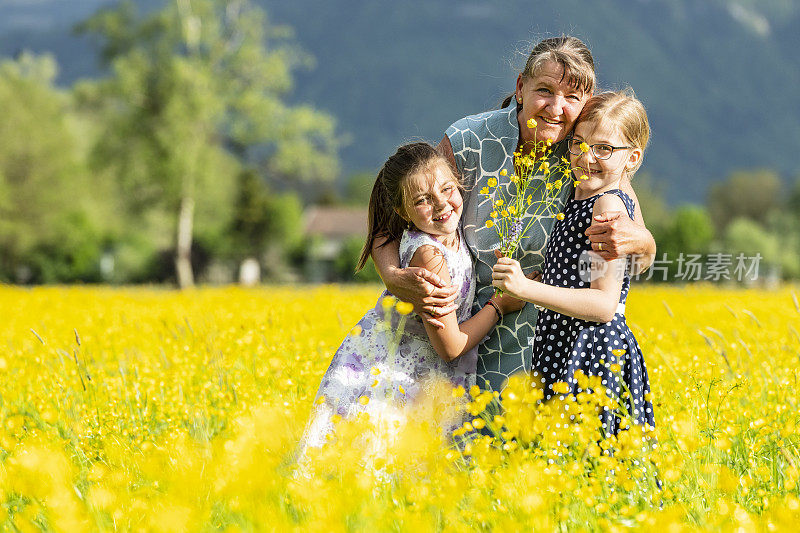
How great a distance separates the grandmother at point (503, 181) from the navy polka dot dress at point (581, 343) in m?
0.18

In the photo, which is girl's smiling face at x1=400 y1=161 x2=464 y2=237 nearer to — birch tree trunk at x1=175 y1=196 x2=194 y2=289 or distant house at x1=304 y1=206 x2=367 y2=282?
birch tree trunk at x1=175 y1=196 x2=194 y2=289

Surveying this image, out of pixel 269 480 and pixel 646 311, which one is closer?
pixel 269 480

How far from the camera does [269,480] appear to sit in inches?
82.7

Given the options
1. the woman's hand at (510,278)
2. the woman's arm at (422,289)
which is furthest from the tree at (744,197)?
the woman's hand at (510,278)

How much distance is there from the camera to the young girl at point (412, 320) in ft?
11.0

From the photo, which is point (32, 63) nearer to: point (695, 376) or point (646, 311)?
point (646, 311)

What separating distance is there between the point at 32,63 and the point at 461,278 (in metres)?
47.7

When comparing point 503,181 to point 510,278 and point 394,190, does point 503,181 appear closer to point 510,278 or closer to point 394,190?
point 394,190

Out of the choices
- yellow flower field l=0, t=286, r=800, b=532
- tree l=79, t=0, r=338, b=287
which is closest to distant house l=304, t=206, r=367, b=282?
tree l=79, t=0, r=338, b=287

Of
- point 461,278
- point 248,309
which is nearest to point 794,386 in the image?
point 461,278

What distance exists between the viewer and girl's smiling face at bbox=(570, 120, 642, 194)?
3.25m

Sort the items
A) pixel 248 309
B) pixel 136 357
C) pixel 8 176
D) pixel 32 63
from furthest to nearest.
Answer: pixel 32 63, pixel 8 176, pixel 248 309, pixel 136 357

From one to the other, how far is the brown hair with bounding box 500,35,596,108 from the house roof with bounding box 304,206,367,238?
68772mm

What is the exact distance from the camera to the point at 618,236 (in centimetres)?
306
